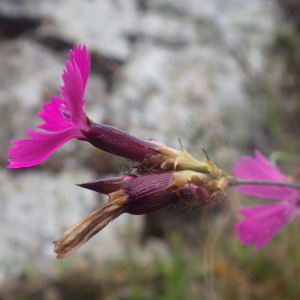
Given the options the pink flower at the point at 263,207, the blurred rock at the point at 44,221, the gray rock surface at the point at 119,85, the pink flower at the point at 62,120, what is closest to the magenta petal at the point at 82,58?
the pink flower at the point at 62,120

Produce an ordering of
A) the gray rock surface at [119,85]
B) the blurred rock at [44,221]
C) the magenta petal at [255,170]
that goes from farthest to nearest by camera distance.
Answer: the gray rock surface at [119,85], the blurred rock at [44,221], the magenta petal at [255,170]

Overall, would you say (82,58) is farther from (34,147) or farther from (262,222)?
(262,222)

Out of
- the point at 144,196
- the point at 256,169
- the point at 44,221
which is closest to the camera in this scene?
the point at 144,196

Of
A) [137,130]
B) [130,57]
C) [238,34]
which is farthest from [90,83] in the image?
[238,34]

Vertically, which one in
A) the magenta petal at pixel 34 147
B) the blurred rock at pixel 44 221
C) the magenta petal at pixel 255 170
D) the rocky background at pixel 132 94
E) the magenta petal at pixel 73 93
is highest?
the magenta petal at pixel 73 93

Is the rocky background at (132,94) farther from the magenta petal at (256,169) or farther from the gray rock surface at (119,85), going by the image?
the magenta petal at (256,169)

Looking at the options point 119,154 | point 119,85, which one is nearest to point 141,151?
point 119,154

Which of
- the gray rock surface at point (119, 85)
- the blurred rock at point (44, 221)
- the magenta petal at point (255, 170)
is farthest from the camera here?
the gray rock surface at point (119, 85)
